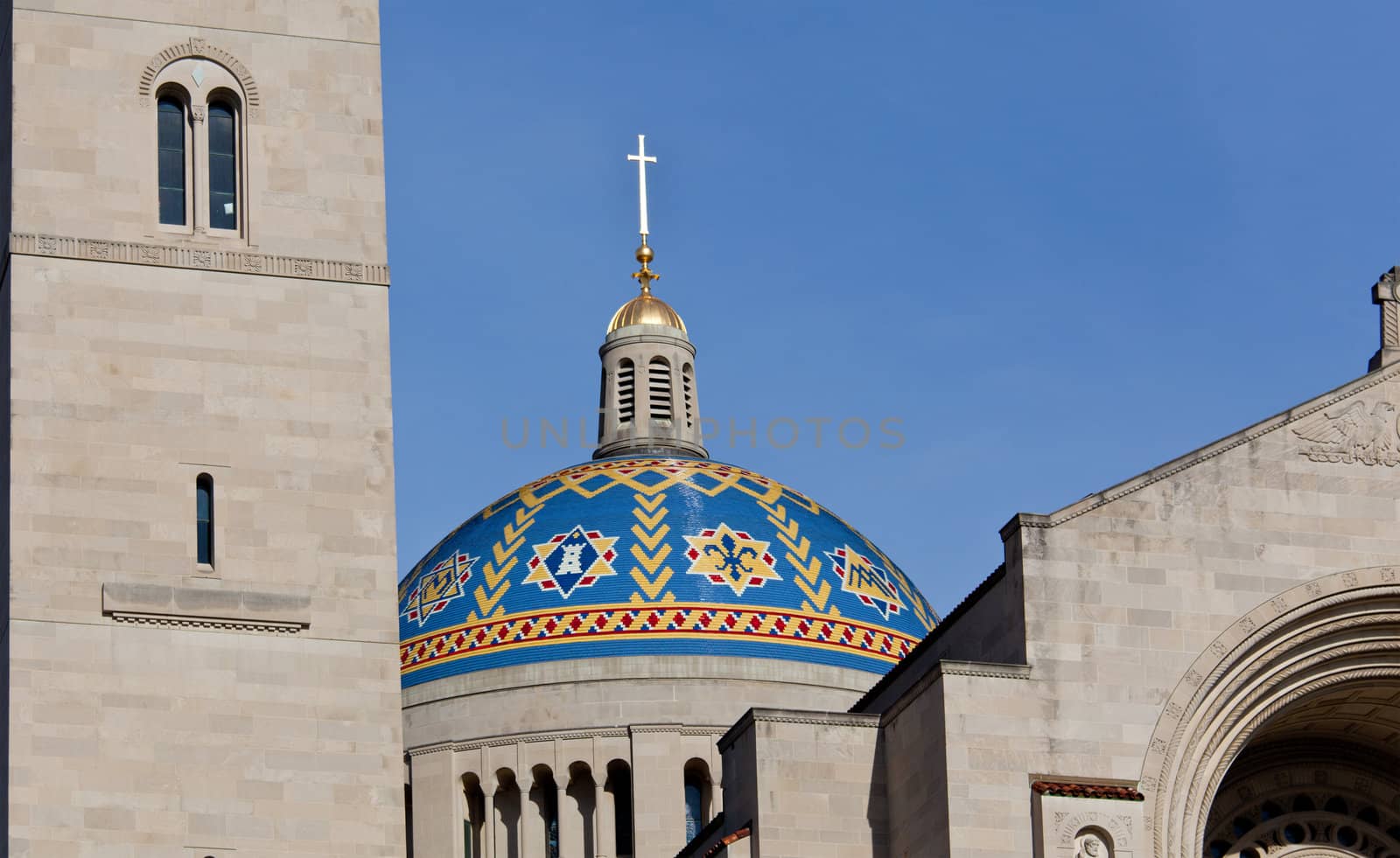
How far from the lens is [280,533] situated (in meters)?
41.3

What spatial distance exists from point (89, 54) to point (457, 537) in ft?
77.5

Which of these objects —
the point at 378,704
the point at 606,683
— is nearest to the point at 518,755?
the point at 606,683

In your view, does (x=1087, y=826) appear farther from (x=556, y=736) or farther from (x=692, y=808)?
(x=556, y=736)

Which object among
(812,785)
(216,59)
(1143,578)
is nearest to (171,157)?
(216,59)

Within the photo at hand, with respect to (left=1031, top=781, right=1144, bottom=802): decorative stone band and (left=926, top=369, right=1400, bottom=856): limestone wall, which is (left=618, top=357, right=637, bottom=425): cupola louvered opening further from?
(left=1031, top=781, right=1144, bottom=802): decorative stone band

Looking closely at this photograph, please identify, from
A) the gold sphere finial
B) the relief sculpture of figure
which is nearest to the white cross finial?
the gold sphere finial

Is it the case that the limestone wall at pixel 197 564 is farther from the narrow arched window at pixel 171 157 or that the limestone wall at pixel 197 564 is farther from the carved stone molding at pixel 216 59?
the carved stone molding at pixel 216 59

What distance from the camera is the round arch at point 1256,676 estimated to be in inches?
1587

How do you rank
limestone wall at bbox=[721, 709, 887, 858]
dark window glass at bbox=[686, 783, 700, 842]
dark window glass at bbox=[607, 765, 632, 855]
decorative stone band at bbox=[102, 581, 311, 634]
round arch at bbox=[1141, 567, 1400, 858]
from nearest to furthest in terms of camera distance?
1. round arch at bbox=[1141, 567, 1400, 858]
2. decorative stone band at bbox=[102, 581, 311, 634]
3. limestone wall at bbox=[721, 709, 887, 858]
4. dark window glass at bbox=[686, 783, 700, 842]
5. dark window glass at bbox=[607, 765, 632, 855]

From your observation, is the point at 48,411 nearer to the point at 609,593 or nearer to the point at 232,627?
the point at 232,627

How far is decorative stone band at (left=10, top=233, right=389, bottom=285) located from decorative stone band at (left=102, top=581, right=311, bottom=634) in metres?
3.67

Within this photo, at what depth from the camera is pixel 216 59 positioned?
43.2 m

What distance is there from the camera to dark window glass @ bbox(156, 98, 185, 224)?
42656 millimetres

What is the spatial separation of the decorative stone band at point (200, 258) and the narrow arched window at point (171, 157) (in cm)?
62
